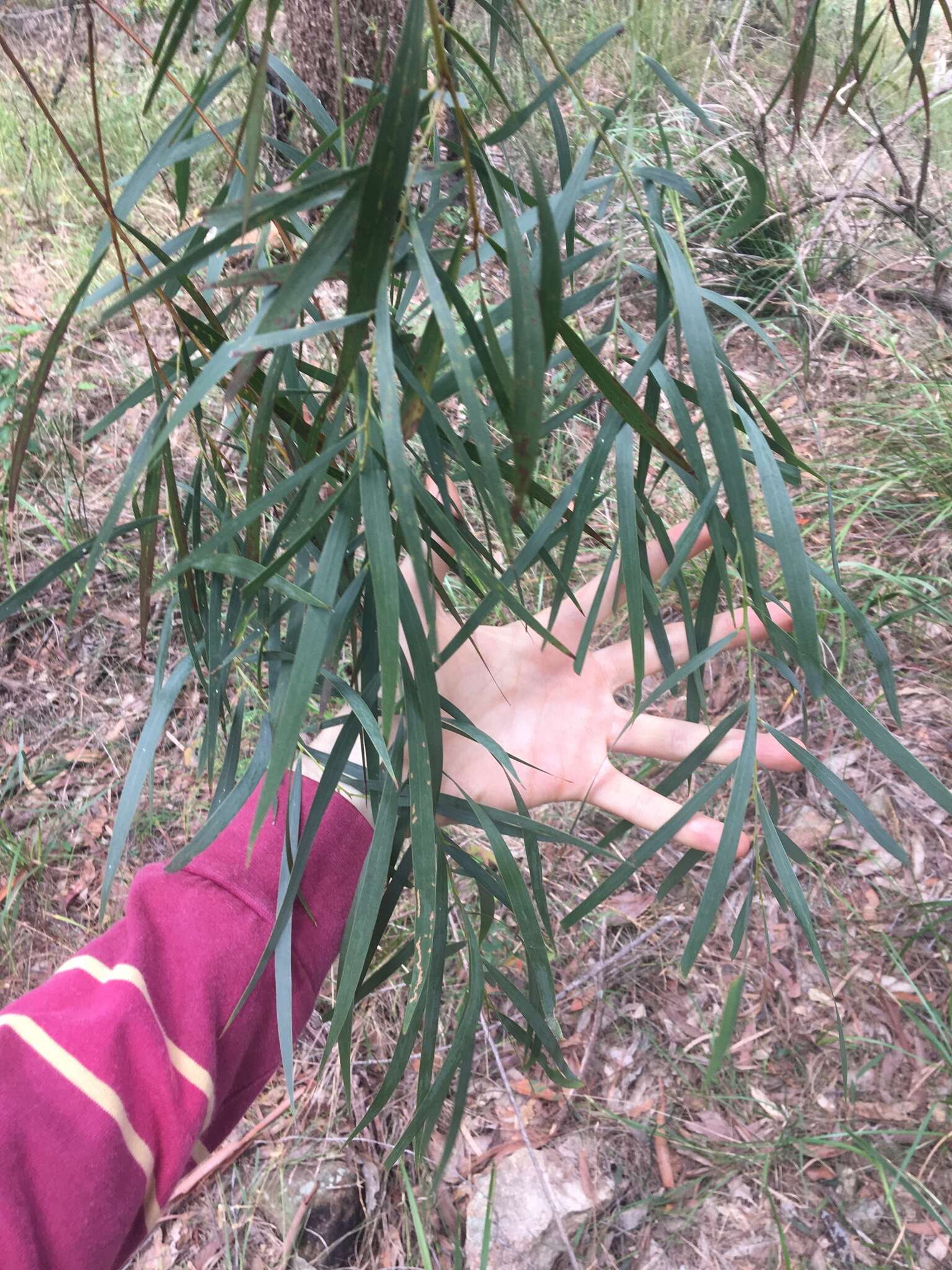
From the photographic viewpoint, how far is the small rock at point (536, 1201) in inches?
39.0

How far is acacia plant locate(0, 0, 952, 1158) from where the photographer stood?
0.32 m

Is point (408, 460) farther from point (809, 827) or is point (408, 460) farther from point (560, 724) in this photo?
point (809, 827)

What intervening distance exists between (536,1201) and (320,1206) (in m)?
0.27

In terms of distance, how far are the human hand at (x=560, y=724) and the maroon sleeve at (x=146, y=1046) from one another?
0.58 ft

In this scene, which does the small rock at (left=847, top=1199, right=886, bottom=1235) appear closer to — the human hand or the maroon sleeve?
the human hand

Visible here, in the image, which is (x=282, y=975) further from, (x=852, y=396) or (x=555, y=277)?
(x=852, y=396)

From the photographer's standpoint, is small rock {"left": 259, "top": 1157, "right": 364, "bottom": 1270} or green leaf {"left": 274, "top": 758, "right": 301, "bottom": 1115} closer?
green leaf {"left": 274, "top": 758, "right": 301, "bottom": 1115}

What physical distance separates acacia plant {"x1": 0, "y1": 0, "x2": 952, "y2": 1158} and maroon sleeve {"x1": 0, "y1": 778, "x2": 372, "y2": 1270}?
0.08m

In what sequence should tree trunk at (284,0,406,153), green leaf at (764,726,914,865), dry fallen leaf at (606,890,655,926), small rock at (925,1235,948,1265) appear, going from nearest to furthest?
green leaf at (764,726,914,865) < small rock at (925,1235,948,1265) < dry fallen leaf at (606,890,655,926) < tree trunk at (284,0,406,153)

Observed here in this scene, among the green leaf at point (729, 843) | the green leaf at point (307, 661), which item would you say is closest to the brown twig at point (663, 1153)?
the green leaf at point (729, 843)

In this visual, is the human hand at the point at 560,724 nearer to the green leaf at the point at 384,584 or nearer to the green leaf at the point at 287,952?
the green leaf at the point at 287,952

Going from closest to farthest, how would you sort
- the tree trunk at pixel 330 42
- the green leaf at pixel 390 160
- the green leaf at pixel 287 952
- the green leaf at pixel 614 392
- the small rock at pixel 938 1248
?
the green leaf at pixel 390 160 < the green leaf at pixel 614 392 < the green leaf at pixel 287 952 < the small rock at pixel 938 1248 < the tree trunk at pixel 330 42

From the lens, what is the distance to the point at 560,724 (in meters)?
0.85

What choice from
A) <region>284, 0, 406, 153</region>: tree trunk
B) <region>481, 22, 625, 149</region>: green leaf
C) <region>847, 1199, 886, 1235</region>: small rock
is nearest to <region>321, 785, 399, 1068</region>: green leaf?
<region>481, 22, 625, 149</region>: green leaf
